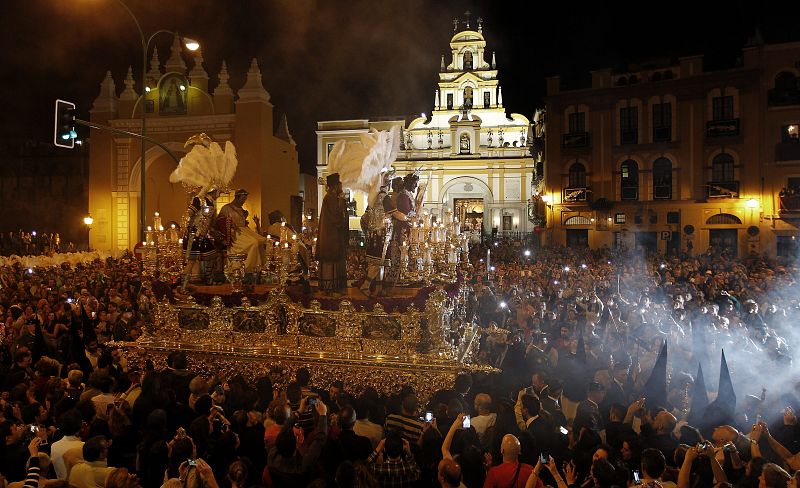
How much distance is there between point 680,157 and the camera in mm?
33562

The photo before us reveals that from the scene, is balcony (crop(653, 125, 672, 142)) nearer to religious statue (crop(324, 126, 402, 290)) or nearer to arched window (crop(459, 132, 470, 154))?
arched window (crop(459, 132, 470, 154))

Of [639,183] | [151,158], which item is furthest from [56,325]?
[639,183]

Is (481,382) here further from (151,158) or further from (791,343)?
(151,158)

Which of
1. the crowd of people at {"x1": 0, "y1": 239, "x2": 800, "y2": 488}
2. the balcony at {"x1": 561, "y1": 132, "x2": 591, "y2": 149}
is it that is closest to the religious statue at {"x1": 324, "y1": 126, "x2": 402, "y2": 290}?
the crowd of people at {"x1": 0, "y1": 239, "x2": 800, "y2": 488}

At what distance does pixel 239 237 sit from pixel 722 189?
97.9ft

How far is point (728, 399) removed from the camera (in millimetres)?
6059

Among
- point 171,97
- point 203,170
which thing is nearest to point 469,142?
point 171,97

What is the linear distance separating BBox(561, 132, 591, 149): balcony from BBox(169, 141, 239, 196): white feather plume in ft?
93.3

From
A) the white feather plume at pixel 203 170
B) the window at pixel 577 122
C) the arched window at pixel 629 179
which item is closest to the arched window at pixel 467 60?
the window at pixel 577 122

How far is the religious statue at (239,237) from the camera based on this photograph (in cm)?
1126

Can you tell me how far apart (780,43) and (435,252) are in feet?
100

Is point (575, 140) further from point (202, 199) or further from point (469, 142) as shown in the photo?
point (202, 199)

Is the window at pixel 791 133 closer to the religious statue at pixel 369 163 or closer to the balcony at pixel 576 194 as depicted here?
the balcony at pixel 576 194

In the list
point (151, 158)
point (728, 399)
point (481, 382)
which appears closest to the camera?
point (728, 399)
